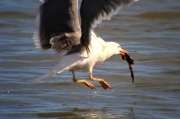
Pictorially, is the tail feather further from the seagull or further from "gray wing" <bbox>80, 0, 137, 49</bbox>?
"gray wing" <bbox>80, 0, 137, 49</bbox>

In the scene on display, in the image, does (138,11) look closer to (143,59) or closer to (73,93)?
(143,59)

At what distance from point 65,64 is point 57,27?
780 mm

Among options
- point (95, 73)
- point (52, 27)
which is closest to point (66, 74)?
point (95, 73)

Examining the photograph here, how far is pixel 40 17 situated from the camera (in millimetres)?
7664

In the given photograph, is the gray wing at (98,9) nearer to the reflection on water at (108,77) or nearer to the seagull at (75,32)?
the seagull at (75,32)

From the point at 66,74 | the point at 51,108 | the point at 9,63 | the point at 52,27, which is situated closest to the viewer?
the point at 51,108

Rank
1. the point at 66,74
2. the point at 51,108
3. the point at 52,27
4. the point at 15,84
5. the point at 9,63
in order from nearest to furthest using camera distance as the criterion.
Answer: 1. the point at 51,108
2. the point at 52,27
3. the point at 15,84
4. the point at 66,74
5. the point at 9,63

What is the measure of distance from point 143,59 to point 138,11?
191 inches

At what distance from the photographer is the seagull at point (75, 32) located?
704cm

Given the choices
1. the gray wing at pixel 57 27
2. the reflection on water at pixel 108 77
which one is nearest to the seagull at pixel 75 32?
the gray wing at pixel 57 27

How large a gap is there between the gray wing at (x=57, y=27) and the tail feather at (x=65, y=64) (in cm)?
45

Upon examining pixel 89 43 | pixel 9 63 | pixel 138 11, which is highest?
Result: pixel 89 43

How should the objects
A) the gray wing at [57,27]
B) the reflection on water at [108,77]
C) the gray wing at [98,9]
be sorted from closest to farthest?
the gray wing at [98,9]
the reflection on water at [108,77]
the gray wing at [57,27]

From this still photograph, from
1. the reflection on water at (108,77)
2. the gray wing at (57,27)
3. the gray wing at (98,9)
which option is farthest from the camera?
the gray wing at (57,27)
